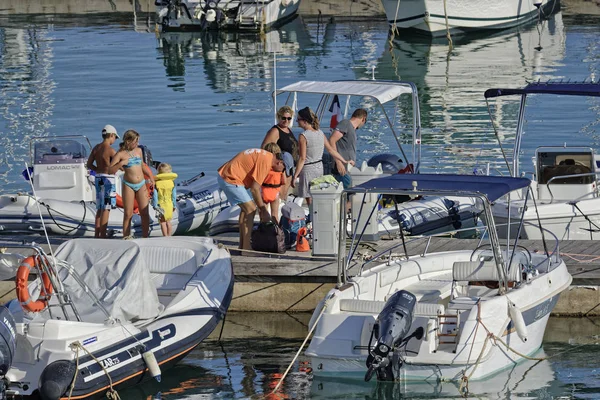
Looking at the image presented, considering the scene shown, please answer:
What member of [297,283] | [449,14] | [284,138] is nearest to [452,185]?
[297,283]

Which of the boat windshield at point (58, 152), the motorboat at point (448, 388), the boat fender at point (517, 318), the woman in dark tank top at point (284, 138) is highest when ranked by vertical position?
the woman in dark tank top at point (284, 138)

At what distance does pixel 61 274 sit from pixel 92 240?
1.64ft

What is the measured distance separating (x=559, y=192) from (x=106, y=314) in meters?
7.32

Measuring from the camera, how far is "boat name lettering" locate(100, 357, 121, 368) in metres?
9.85

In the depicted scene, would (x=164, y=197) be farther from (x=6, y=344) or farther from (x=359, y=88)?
(x=6, y=344)

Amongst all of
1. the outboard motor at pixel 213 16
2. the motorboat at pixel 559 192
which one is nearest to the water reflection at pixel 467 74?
the motorboat at pixel 559 192

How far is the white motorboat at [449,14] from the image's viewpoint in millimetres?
40781

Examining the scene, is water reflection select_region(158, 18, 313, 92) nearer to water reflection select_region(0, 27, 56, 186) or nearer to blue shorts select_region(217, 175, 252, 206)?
water reflection select_region(0, 27, 56, 186)

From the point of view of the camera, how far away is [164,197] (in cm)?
1407

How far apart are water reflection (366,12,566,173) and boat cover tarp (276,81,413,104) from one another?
4.91m

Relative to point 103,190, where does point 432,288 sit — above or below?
below

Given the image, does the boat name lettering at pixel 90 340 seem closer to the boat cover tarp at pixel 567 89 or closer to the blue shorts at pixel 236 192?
the blue shorts at pixel 236 192

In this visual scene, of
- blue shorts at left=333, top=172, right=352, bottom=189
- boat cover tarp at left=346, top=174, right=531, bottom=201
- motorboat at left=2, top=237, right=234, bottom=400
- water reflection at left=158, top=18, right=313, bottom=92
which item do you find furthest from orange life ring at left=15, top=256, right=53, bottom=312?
water reflection at left=158, top=18, right=313, bottom=92

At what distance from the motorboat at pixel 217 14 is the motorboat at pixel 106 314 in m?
31.5
